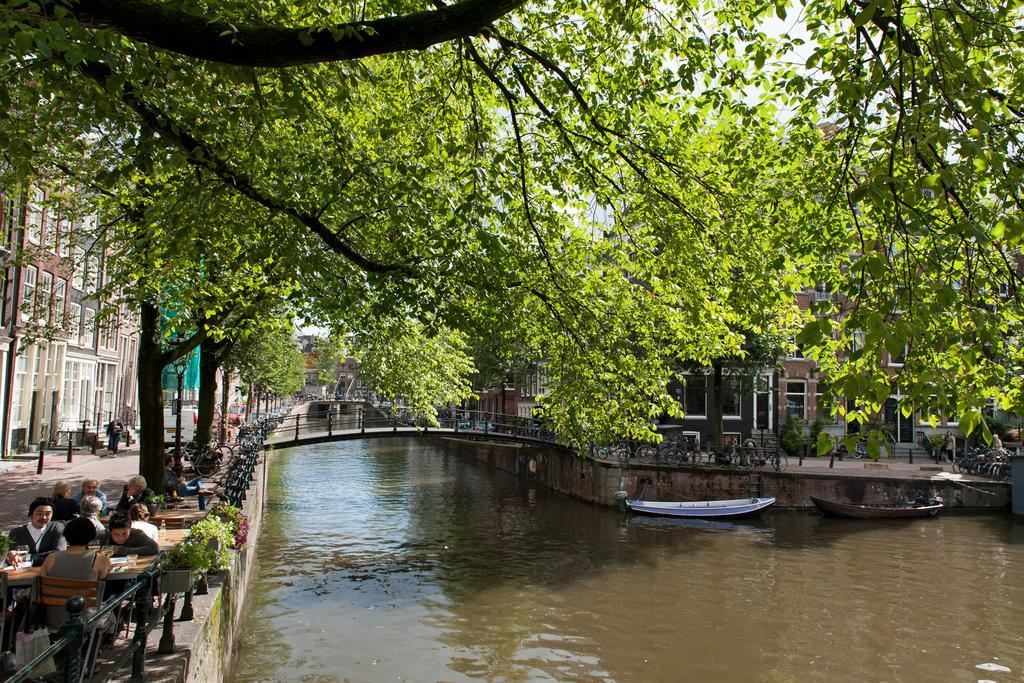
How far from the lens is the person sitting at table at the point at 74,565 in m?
6.62

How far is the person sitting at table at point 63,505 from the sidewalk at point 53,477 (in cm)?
417

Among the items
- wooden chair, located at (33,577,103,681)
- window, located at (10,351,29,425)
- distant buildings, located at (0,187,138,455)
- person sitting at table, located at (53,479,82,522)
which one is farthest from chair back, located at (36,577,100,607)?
window, located at (10,351,29,425)

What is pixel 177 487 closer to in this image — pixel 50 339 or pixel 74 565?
pixel 50 339

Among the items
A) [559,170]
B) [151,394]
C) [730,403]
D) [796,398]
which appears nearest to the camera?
[559,170]

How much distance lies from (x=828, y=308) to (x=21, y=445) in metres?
27.4

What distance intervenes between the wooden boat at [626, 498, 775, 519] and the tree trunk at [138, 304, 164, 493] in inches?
606

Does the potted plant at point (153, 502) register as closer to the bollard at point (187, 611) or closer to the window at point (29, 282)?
the bollard at point (187, 611)

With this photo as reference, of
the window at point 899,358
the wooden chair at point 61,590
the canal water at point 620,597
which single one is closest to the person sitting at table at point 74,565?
the wooden chair at point 61,590

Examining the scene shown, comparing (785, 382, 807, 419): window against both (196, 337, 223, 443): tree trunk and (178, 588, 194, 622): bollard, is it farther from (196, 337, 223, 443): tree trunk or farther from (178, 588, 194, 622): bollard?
A: (178, 588, 194, 622): bollard

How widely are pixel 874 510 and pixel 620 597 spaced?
13853 millimetres

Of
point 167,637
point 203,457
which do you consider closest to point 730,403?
point 203,457

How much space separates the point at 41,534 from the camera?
316 inches

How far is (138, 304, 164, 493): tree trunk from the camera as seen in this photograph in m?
14.6

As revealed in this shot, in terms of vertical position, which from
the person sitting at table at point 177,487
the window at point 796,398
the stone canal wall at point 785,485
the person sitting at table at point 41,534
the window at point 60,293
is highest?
the window at point 60,293
